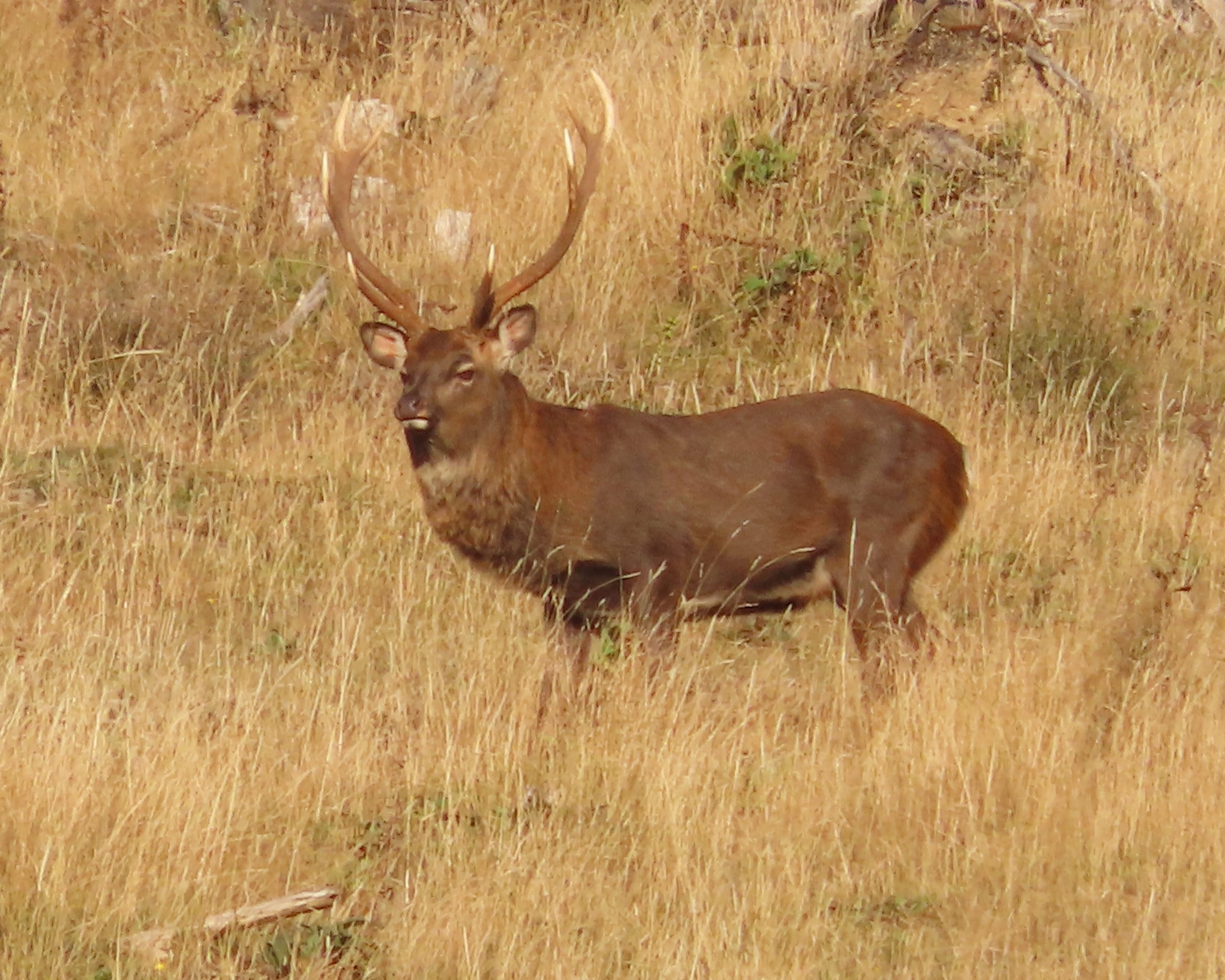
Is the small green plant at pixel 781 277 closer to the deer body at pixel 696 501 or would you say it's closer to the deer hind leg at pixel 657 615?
the deer body at pixel 696 501

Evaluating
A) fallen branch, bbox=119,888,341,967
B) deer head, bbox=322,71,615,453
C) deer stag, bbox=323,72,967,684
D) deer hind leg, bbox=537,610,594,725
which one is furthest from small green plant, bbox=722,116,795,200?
A: fallen branch, bbox=119,888,341,967

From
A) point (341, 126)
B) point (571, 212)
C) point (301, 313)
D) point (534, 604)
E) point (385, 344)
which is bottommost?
point (534, 604)

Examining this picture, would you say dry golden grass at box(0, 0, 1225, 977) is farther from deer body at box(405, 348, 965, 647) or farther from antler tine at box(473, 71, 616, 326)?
antler tine at box(473, 71, 616, 326)

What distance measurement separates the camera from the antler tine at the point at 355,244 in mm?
7059

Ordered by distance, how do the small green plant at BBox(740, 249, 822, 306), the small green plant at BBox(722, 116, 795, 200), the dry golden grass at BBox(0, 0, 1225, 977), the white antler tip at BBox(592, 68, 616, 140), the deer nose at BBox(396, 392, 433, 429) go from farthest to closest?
the small green plant at BBox(722, 116, 795, 200)
the small green plant at BBox(740, 249, 822, 306)
the white antler tip at BBox(592, 68, 616, 140)
the deer nose at BBox(396, 392, 433, 429)
the dry golden grass at BBox(0, 0, 1225, 977)

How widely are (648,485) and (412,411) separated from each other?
855 millimetres

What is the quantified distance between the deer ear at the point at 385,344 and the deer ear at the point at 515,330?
0.33 meters

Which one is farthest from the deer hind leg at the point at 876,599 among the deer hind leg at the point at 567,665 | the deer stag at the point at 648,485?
the deer hind leg at the point at 567,665

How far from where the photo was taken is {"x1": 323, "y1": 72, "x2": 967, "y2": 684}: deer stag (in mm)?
6793

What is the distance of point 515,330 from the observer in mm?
7035

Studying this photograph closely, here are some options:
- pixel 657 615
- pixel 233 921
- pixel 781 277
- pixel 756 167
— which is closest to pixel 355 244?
pixel 657 615

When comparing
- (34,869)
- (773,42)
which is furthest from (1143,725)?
(773,42)

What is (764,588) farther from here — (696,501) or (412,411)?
(412,411)

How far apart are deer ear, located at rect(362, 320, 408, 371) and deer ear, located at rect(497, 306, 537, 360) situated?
0.33 metres
